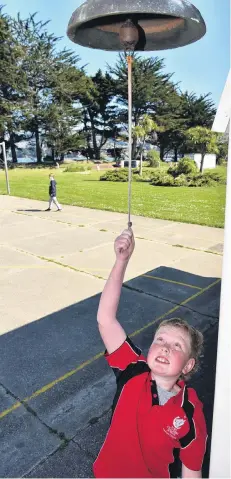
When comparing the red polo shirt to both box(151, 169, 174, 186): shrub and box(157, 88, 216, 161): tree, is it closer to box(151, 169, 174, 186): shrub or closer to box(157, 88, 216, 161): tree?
box(151, 169, 174, 186): shrub

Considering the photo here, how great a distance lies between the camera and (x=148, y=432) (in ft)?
5.84

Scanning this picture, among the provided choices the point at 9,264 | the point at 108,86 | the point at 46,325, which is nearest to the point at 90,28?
the point at 46,325

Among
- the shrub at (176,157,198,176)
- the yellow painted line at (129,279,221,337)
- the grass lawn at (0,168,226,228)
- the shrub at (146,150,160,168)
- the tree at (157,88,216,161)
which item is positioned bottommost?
the yellow painted line at (129,279,221,337)

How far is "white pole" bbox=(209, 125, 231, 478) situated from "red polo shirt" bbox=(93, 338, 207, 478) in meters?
0.13

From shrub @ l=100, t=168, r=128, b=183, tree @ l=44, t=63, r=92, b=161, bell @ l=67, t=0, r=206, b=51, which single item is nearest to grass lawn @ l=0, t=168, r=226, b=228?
shrub @ l=100, t=168, r=128, b=183

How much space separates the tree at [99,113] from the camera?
190 ft

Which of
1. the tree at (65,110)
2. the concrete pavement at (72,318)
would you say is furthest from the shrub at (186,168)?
the tree at (65,110)

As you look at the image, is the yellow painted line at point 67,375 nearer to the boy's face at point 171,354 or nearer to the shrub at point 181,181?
the boy's face at point 171,354

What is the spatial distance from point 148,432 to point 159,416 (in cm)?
10

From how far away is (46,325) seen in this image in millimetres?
5891

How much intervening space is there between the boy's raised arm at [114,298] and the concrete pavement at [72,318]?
1827mm

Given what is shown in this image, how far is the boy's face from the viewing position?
1790 millimetres

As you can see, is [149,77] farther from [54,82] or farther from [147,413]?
[147,413]

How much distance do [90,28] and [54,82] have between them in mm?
55536
